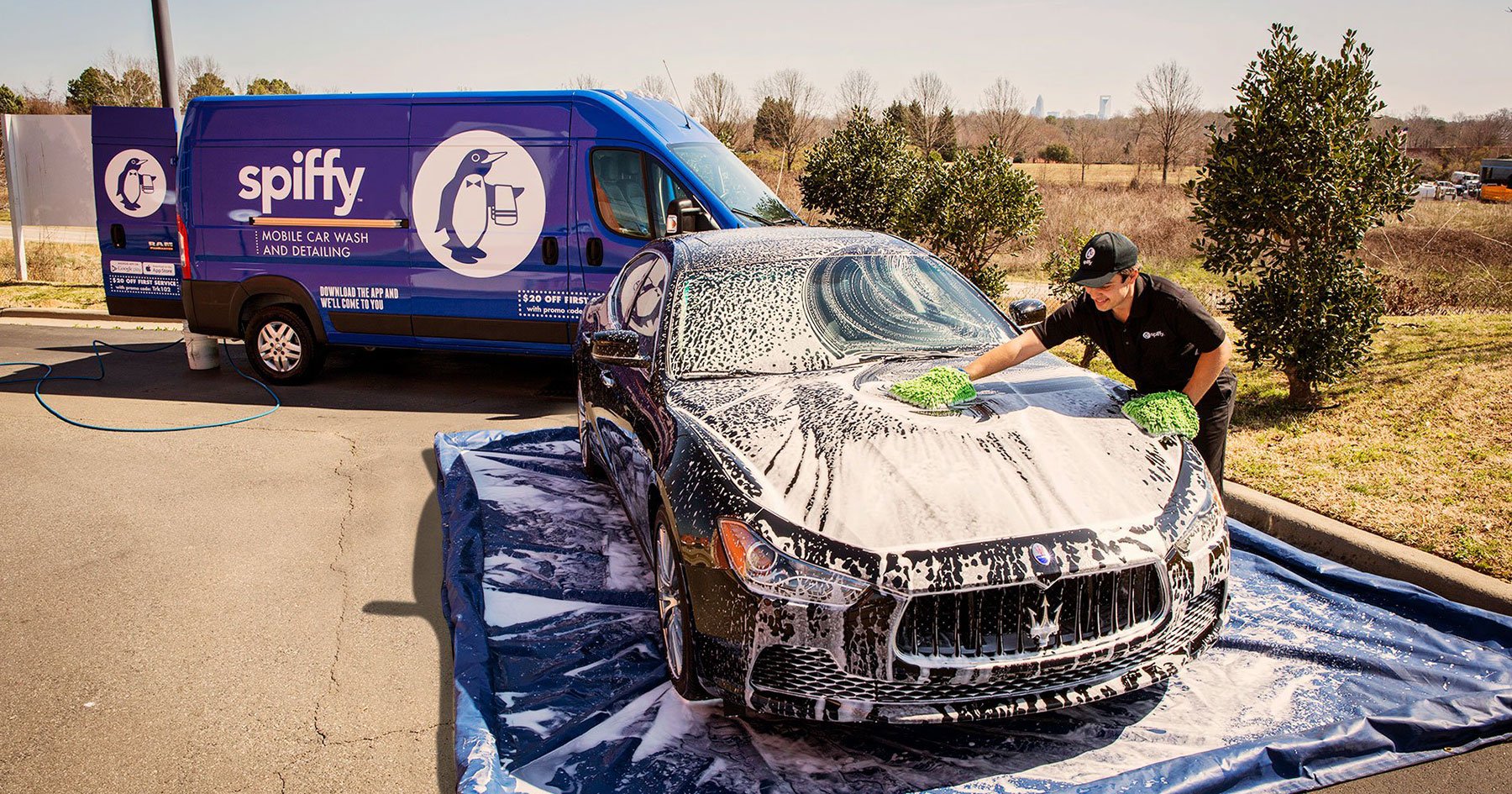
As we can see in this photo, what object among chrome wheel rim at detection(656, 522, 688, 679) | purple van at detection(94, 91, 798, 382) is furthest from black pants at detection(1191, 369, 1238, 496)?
purple van at detection(94, 91, 798, 382)

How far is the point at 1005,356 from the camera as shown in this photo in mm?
4207

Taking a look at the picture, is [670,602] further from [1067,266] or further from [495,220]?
[1067,266]

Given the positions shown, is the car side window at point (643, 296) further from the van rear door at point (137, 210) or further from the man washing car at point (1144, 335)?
the van rear door at point (137, 210)

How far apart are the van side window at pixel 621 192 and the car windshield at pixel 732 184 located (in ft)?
1.31

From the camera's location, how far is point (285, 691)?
3816mm

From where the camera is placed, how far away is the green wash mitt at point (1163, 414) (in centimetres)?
373

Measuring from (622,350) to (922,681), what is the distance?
2.11 meters

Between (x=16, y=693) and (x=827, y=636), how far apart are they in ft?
10.4

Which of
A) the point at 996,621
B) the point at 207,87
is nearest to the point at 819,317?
the point at 996,621

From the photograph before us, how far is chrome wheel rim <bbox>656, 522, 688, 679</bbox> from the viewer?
3.41 metres

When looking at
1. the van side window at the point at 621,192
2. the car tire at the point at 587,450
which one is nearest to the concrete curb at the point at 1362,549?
the car tire at the point at 587,450

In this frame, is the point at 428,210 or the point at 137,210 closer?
the point at 428,210

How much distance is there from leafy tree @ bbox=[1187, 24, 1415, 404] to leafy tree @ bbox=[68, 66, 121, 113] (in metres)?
41.8

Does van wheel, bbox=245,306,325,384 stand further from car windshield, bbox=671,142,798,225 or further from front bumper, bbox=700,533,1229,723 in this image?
front bumper, bbox=700,533,1229,723
